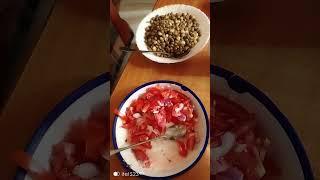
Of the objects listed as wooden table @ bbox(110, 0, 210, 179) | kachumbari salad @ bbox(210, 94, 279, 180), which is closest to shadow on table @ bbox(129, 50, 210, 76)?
wooden table @ bbox(110, 0, 210, 179)

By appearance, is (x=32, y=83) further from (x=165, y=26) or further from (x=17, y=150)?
(x=165, y=26)

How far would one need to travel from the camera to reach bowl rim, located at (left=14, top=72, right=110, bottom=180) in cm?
49

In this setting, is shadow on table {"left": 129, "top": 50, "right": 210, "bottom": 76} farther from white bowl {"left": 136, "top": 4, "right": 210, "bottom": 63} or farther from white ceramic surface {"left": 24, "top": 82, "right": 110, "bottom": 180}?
white ceramic surface {"left": 24, "top": 82, "right": 110, "bottom": 180}

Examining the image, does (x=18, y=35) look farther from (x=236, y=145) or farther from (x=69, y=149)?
(x=236, y=145)

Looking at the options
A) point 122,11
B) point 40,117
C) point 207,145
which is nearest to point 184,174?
point 207,145

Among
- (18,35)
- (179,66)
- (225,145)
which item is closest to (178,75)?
(179,66)

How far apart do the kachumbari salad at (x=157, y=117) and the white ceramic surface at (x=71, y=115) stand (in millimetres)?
137

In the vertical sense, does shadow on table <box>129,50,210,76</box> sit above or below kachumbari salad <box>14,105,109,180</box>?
above

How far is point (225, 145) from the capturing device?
1.52 feet

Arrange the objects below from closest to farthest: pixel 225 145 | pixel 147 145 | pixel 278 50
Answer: pixel 147 145 → pixel 225 145 → pixel 278 50

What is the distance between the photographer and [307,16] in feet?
1.91

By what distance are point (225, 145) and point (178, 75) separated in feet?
0.41

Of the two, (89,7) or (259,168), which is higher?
(89,7)

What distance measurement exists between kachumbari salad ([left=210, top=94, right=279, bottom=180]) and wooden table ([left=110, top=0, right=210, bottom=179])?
94mm
